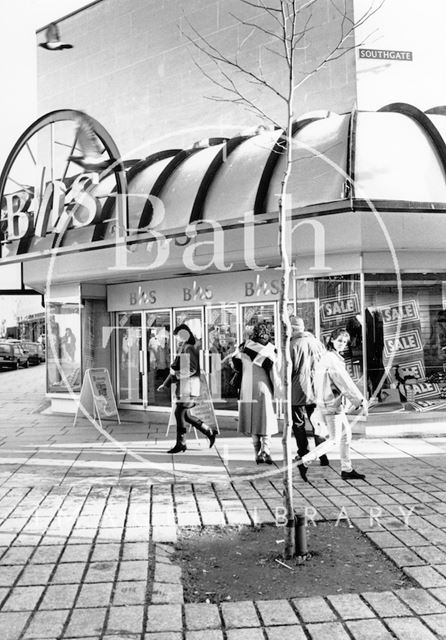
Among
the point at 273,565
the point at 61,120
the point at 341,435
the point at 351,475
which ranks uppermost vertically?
the point at 61,120

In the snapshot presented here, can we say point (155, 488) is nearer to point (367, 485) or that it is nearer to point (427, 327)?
point (367, 485)

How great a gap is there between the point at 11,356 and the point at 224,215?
2785cm

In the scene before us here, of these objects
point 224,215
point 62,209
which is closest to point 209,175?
point 224,215

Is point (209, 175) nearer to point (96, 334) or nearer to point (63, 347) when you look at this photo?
point (96, 334)

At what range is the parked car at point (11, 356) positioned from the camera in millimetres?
35969

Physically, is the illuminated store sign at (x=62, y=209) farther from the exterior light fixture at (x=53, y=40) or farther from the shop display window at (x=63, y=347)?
the exterior light fixture at (x=53, y=40)

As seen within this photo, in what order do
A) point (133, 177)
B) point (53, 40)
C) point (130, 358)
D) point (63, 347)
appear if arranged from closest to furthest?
1. point (133, 177)
2. point (130, 358)
3. point (63, 347)
4. point (53, 40)

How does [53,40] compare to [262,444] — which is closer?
[262,444]

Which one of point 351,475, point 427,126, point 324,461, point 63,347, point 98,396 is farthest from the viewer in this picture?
point 63,347

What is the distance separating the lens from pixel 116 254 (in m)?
12.3

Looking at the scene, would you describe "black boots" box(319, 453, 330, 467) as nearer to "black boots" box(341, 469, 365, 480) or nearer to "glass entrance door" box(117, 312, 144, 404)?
"black boots" box(341, 469, 365, 480)

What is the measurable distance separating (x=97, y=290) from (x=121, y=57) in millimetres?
6203

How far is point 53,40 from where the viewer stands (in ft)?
58.2

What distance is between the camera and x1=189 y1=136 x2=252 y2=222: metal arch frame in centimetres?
1140
